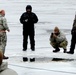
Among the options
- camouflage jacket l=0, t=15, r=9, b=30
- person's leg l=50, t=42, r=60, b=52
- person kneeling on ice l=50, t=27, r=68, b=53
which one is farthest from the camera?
person's leg l=50, t=42, r=60, b=52

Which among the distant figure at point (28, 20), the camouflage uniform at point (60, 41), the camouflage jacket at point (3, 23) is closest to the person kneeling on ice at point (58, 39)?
the camouflage uniform at point (60, 41)

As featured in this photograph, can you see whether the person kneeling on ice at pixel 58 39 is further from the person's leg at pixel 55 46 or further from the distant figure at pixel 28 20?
the distant figure at pixel 28 20

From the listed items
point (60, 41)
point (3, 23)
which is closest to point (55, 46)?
point (60, 41)

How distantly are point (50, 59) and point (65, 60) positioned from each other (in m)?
0.49

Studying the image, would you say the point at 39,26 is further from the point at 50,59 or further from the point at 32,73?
the point at 32,73

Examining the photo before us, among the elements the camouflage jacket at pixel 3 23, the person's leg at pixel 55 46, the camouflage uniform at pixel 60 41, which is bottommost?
the person's leg at pixel 55 46

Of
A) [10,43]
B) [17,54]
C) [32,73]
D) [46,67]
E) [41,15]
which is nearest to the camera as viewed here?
[32,73]

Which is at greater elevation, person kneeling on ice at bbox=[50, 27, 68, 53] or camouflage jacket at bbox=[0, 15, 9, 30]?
camouflage jacket at bbox=[0, 15, 9, 30]

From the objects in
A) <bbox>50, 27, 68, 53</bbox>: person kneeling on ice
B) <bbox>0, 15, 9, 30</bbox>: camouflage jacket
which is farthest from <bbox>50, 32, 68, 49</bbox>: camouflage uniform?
<bbox>0, 15, 9, 30</bbox>: camouflage jacket

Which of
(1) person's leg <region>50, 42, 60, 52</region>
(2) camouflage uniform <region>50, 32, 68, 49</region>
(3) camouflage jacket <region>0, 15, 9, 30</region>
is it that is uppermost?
(3) camouflage jacket <region>0, 15, 9, 30</region>

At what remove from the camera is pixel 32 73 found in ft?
36.1

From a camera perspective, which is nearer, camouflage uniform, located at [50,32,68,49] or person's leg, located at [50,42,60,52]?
camouflage uniform, located at [50,32,68,49]

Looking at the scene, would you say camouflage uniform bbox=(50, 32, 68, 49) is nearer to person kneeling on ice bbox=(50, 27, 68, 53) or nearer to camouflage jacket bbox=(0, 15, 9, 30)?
person kneeling on ice bbox=(50, 27, 68, 53)

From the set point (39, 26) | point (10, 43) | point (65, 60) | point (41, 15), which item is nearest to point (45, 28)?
point (39, 26)
